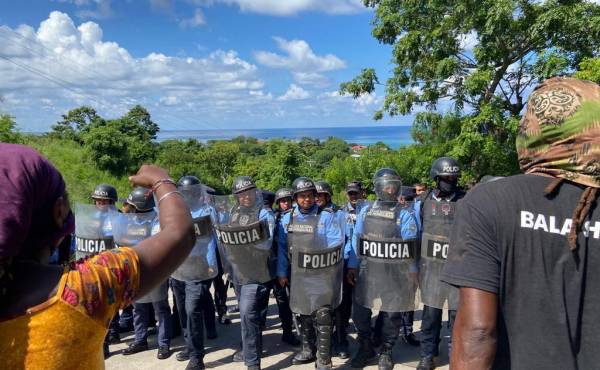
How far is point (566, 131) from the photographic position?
1424 mm

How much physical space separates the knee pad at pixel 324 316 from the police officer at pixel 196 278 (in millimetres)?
1336

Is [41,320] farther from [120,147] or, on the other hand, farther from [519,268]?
[120,147]

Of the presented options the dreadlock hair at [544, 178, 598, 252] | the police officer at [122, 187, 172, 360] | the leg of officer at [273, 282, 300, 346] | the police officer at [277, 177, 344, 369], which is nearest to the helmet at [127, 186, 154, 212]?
the police officer at [122, 187, 172, 360]

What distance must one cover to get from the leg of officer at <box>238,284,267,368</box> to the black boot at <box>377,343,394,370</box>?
4.40ft

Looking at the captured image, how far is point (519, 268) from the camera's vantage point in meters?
1.43

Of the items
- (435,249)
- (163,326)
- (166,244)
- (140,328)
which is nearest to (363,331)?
(435,249)

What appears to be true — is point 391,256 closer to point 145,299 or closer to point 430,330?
point 430,330

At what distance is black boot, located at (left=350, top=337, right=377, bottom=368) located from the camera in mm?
5262

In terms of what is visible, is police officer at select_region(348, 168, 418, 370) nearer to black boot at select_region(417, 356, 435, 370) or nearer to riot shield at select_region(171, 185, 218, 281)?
black boot at select_region(417, 356, 435, 370)

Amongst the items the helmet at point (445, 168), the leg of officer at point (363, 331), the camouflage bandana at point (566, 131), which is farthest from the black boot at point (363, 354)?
the camouflage bandana at point (566, 131)

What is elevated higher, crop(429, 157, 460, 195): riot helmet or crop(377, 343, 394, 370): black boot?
crop(429, 157, 460, 195): riot helmet

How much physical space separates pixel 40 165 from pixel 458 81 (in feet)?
39.5

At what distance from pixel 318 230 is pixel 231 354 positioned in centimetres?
209

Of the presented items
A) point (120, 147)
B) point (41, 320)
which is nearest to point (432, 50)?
point (41, 320)
